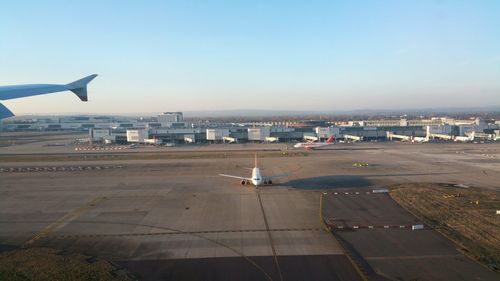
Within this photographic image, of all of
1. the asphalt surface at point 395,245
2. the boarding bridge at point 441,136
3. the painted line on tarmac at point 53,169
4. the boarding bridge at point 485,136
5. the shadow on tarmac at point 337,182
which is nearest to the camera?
the asphalt surface at point 395,245

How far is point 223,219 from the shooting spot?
1281 inches

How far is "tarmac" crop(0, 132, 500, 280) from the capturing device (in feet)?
73.9

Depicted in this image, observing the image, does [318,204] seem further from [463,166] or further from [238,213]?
[463,166]

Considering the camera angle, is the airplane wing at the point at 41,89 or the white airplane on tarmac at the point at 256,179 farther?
the white airplane on tarmac at the point at 256,179

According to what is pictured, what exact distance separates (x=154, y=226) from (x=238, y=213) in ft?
26.6

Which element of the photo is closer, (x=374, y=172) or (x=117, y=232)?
(x=117, y=232)

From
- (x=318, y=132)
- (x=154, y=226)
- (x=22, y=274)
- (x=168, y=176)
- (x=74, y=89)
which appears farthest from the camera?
(x=318, y=132)

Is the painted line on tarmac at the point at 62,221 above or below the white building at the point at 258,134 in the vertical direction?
below

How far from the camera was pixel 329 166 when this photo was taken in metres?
62.6

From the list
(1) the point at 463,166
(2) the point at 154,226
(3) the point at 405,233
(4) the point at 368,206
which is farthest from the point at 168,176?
(1) the point at 463,166

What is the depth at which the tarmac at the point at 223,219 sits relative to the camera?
2253 centimetres

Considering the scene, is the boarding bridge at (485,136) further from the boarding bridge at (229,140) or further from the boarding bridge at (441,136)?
the boarding bridge at (229,140)

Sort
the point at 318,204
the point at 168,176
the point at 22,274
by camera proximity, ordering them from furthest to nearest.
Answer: the point at 168,176 < the point at 318,204 < the point at 22,274

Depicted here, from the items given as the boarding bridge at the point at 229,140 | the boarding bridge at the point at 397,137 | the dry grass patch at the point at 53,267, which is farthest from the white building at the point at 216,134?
the dry grass patch at the point at 53,267
